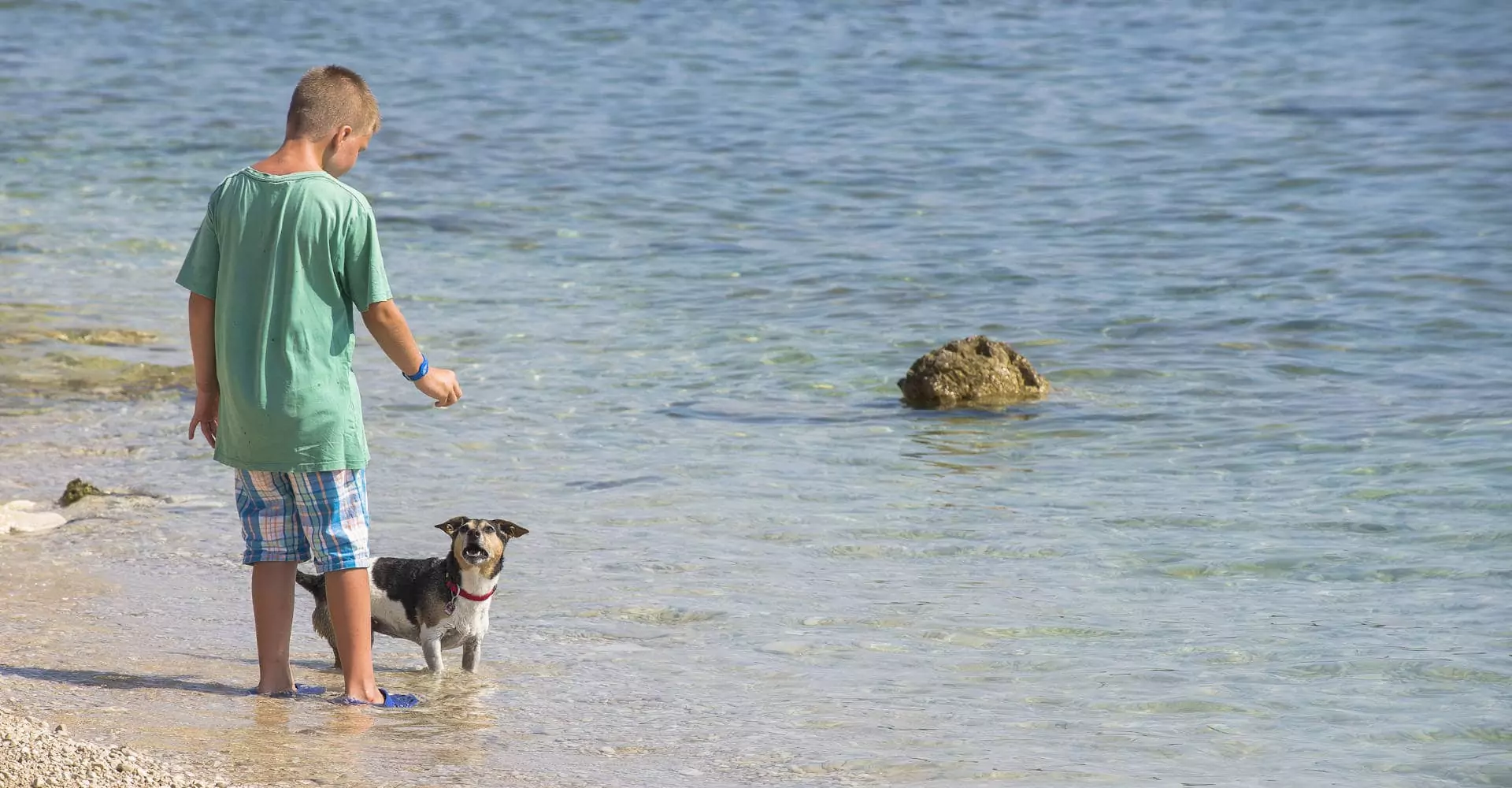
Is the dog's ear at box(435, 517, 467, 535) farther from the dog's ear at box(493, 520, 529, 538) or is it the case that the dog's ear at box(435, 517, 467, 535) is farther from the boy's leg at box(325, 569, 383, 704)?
the boy's leg at box(325, 569, 383, 704)

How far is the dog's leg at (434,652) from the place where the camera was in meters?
5.95

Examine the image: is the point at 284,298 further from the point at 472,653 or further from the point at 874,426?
the point at 874,426

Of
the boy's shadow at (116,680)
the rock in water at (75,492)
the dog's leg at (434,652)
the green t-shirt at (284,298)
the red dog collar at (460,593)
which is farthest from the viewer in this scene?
the rock in water at (75,492)

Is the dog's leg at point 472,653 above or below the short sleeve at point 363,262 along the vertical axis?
below

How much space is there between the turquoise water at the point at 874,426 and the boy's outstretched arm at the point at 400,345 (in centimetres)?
106

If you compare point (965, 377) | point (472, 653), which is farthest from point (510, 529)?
point (965, 377)

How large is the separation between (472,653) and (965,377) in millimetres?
4909

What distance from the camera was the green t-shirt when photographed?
16.4 ft

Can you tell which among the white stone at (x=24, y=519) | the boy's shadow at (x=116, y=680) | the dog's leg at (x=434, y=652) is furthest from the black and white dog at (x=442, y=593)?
the white stone at (x=24, y=519)

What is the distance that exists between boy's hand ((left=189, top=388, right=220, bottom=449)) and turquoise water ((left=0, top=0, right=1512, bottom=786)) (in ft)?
2.79

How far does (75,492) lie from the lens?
26.2ft

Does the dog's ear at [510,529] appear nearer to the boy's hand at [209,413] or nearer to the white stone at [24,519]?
the boy's hand at [209,413]

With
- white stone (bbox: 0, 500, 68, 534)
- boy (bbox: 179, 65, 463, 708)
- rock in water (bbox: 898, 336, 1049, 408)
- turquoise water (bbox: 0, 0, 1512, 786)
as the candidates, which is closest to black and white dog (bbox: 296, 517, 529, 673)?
turquoise water (bbox: 0, 0, 1512, 786)

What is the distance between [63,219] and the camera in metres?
16.4
